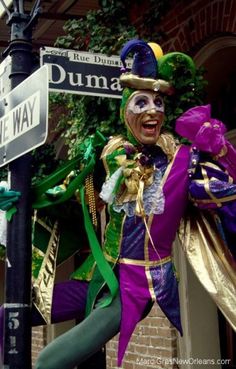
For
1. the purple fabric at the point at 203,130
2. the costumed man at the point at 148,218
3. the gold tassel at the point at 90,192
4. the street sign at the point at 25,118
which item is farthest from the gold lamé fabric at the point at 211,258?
the street sign at the point at 25,118

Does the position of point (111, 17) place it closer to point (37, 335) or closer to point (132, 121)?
point (132, 121)

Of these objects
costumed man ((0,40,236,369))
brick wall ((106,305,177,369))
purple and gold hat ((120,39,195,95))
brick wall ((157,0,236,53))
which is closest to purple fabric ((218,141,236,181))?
costumed man ((0,40,236,369))

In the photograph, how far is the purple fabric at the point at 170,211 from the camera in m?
2.94

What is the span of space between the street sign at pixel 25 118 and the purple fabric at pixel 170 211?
733mm

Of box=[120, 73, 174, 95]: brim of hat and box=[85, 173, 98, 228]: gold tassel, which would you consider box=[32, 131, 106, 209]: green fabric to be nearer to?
box=[85, 173, 98, 228]: gold tassel

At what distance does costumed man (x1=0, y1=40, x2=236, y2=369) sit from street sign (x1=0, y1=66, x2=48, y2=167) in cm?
54

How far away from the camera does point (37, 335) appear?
744cm

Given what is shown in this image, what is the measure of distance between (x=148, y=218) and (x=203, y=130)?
1.58ft

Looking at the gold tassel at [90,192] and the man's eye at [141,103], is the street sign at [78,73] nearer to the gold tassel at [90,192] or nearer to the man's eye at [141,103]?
the man's eye at [141,103]

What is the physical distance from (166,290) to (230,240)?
16.1 inches

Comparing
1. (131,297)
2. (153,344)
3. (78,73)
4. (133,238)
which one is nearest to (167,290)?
(131,297)

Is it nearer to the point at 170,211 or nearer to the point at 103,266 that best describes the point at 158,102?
the point at 170,211

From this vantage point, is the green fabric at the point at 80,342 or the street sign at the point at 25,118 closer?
Result: the street sign at the point at 25,118

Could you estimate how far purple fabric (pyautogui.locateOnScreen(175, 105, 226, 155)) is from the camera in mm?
2873
